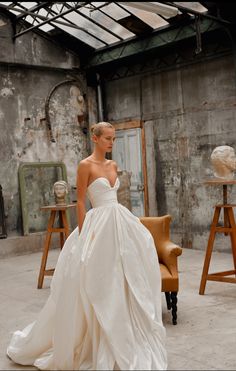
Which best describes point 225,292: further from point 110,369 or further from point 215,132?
point 215,132

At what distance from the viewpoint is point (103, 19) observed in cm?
919

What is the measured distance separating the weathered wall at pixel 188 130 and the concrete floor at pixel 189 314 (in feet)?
3.37

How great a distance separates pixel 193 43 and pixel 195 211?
2.94 meters

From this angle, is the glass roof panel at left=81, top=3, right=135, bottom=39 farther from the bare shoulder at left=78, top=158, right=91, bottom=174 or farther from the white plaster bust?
the bare shoulder at left=78, top=158, right=91, bottom=174

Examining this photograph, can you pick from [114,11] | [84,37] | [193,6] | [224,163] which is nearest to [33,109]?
[84,37]

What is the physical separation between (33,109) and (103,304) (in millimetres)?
6988

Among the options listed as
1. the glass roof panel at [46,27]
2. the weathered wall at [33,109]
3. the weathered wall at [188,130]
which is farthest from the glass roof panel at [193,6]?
the weathered wall at [33,109]

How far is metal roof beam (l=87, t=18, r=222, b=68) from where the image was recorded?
26.7 feet

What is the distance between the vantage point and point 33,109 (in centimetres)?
993

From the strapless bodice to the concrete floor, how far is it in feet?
4.32

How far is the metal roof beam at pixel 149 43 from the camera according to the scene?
814 cm

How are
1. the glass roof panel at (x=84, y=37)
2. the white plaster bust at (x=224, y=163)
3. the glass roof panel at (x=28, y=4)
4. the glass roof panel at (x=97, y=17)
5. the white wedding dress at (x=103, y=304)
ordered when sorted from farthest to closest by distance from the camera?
the glass roof panel at (x=84, y=37), the glass roof panel at (x=28, y=4), the glass roof panel at (x=97, y=17), the white plaster bust at (x=224, y=163), the white wedding dress at (x=103, y=304)

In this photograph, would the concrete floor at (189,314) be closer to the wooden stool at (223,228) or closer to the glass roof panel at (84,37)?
the wooden stool at (223,228)

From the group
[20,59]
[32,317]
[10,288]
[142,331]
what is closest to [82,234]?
[142,331]
